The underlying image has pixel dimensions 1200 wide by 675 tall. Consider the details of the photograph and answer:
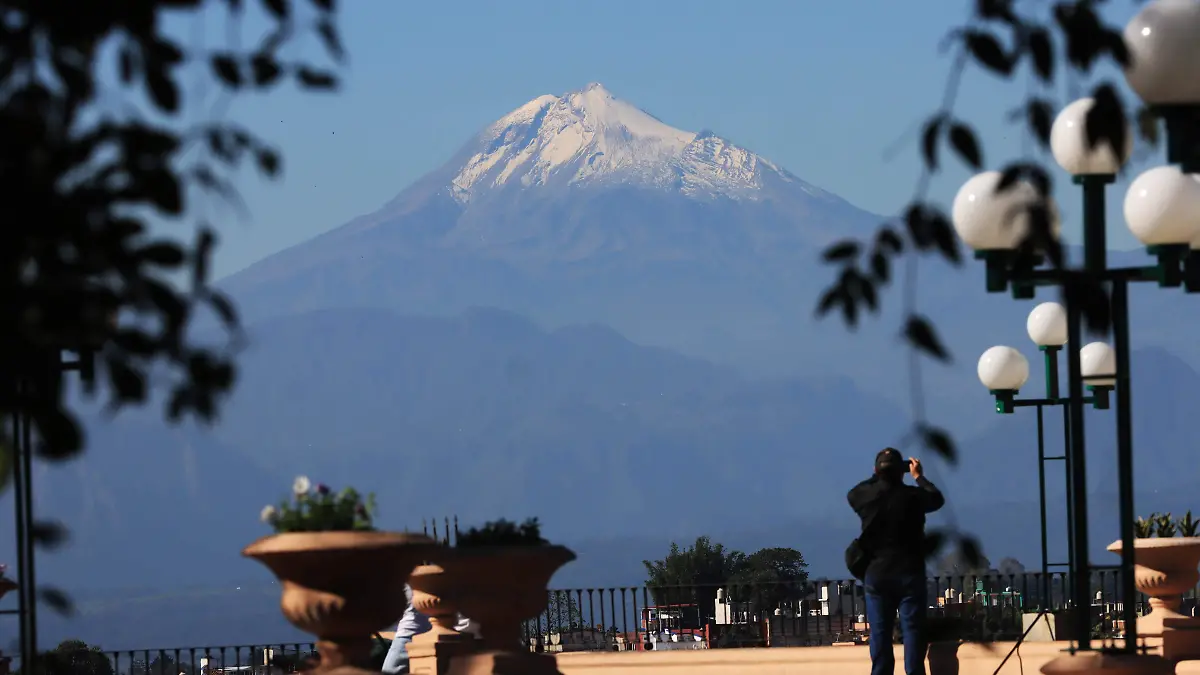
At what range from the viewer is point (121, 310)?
3.44 meters

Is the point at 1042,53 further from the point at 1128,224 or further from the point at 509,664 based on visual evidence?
the point at 509,664

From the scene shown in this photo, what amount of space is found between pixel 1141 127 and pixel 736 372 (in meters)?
173

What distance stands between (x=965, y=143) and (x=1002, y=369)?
12.0 metres

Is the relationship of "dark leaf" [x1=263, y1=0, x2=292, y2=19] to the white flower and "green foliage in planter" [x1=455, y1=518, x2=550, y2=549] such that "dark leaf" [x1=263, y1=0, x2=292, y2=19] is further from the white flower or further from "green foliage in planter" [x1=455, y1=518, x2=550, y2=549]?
"green foliage in planter" [x1=455, y1=518, x2=550, y2=549]

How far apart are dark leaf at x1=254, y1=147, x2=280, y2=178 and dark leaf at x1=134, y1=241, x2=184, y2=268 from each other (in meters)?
0.33

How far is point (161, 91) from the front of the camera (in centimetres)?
342

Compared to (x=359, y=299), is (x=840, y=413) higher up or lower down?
lower down

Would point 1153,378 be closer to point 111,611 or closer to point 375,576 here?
point 111,611

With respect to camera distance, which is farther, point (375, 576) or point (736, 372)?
point (736, 372)

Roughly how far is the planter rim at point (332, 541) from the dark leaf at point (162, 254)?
12.3 feet

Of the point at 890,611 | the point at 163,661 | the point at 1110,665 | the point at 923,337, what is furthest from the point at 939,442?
the point at 163,661

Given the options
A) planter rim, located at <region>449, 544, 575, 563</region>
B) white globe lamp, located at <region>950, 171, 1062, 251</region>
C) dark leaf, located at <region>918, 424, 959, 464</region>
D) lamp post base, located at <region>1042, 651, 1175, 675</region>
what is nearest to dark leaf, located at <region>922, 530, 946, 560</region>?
dark leaf, located at <region>918, 424, 959, 464</region>

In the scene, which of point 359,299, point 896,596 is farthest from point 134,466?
point 896,596

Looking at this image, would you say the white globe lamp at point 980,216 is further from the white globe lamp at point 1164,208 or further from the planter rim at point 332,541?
the planter rim at point 332,541
